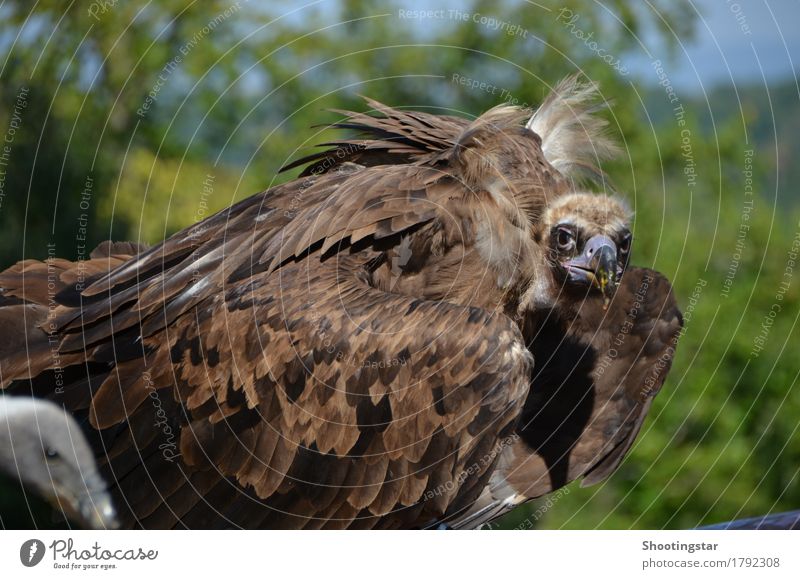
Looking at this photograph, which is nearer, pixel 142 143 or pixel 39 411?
pixel 39 411

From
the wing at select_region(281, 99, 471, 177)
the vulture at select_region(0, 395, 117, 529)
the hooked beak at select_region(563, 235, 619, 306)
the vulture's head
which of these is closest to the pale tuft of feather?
the wing at select_region(281, 99, 471, 177)

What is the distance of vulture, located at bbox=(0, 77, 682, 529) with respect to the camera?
4527 mm

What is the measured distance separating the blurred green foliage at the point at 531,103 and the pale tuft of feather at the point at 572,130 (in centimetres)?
384

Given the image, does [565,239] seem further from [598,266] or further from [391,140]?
[391,140]

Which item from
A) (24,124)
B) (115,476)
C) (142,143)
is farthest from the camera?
(142,143)

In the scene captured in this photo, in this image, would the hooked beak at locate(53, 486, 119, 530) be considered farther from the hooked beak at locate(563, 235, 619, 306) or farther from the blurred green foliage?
the blurred green foliage

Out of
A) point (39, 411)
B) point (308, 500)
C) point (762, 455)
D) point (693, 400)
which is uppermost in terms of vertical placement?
point (39, 411)

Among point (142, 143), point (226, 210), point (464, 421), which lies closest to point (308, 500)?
point (464, 421)

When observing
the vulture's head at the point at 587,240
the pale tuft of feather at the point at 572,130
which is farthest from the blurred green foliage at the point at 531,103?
the vulture's head at the point at 587,240

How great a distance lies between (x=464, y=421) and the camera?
446cm

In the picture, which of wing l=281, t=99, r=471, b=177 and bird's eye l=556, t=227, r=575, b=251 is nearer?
bird's eye l=556, t=227, r=575, b=251

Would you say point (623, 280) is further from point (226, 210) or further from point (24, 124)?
point (24, 124)

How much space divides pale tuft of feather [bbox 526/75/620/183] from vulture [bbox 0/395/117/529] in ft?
10.5

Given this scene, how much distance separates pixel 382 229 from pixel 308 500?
1434 mm
